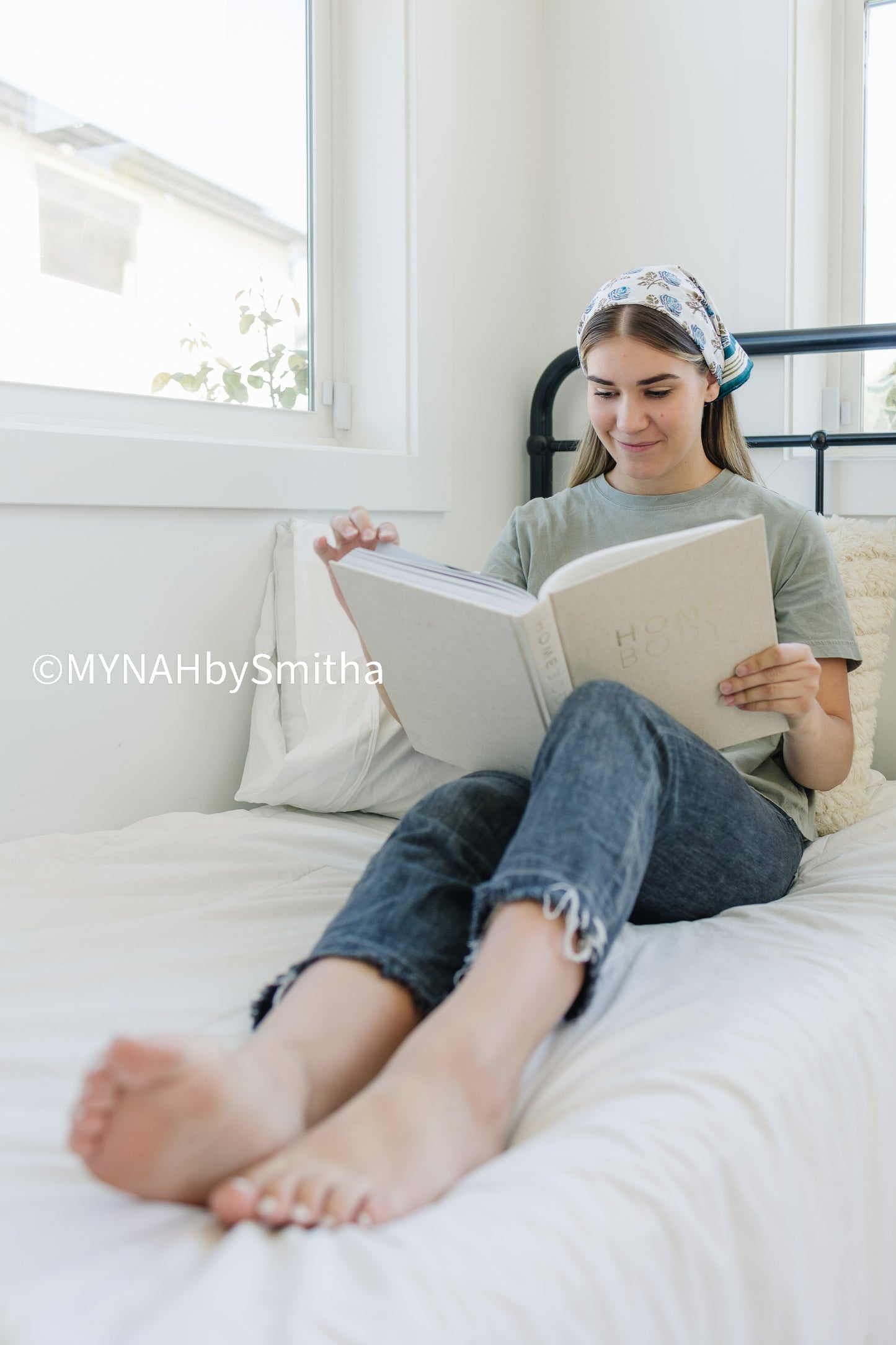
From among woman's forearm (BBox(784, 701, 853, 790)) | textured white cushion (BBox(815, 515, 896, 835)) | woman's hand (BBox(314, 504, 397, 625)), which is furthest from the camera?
textured white cushion (BBox(815, 515, 896, 835))

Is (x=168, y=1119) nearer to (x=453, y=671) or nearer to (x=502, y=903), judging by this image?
(x=502, y=903)

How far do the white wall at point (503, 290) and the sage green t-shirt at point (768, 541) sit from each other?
0.38m

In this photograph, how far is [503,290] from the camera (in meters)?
1.89

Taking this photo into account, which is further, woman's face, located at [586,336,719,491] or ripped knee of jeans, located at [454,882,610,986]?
woman's face, located at [586,336,719,491]

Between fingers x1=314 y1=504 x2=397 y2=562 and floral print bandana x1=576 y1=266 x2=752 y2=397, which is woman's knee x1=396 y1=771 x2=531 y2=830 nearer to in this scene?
fingers x1=314 y1=504 x2=397 y2=562

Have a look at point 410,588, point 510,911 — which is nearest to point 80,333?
point 410,588

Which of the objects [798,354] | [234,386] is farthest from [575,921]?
[798,354]

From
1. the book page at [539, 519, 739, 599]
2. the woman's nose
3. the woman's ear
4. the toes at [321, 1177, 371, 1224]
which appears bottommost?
the toes at [321, 1177, 371, 1224]

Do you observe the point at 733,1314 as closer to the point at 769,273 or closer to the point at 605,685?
the point at 605,685

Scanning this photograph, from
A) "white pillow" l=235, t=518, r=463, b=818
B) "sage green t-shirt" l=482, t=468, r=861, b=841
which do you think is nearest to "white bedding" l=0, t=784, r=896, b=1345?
"sage green t-shirt" l=482, t=468, r=861, b=841

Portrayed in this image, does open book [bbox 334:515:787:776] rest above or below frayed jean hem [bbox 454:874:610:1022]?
above

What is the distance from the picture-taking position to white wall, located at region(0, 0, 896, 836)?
126 centimetres

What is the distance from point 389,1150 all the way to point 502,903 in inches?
6.6

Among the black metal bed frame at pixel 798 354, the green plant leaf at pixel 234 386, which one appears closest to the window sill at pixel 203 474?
the green plant leaf at pixel 234 386
